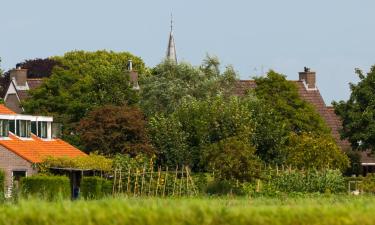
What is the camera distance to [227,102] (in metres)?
99.1

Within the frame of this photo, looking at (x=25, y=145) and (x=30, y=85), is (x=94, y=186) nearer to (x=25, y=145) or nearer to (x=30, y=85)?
(x=25, y=145)

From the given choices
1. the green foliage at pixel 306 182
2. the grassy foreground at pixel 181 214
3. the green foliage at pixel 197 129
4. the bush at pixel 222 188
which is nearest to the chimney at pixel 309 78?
the green foliage at pixel 197 129

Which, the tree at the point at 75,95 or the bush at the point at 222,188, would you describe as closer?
the bush at the point at 222,188

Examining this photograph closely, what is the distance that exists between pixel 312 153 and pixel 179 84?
1599cm

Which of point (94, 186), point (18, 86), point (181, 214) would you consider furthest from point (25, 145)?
point (181, 214)

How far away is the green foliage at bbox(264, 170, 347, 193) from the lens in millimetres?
80812

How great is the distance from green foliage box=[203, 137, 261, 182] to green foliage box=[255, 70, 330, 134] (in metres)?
14.8

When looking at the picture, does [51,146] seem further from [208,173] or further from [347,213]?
[347,213]

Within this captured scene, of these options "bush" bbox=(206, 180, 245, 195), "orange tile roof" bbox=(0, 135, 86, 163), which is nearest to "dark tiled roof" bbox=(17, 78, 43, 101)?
"orange tile roof" bbox=(0, 135, 86, 163)

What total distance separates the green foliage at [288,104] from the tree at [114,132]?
12559 millimetres

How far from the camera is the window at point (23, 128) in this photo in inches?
3403

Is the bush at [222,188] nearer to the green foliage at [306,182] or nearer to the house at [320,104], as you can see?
the green foliage at [306,182]

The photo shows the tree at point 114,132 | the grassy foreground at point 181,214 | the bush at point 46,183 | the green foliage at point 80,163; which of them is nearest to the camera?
the grassy foreground at point 181,214

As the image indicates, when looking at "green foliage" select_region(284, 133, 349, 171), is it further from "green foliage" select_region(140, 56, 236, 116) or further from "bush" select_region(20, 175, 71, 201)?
"bush" select_region(20, 175, 71, 201)
